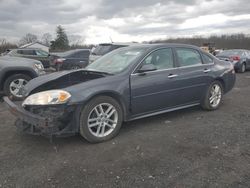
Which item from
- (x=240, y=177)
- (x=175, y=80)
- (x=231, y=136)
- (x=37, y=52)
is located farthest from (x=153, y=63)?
(x=37, y=52)

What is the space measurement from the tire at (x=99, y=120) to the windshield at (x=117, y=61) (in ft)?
2.20

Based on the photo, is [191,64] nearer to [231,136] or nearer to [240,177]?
[231,136]

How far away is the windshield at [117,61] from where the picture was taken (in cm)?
479

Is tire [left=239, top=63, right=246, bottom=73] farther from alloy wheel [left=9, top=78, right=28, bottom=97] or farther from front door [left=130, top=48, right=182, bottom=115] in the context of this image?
alloy wheel [left=9, top=78, right=28, bottom=97]

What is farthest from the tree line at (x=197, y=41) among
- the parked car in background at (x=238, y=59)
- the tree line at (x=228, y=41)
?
the parked car in background at (x=238, y=59)

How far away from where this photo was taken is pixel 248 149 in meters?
3.90

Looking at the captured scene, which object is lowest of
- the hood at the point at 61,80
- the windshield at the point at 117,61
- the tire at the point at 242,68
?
the tire at the point at 242,68

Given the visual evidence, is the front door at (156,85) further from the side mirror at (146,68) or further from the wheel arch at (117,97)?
→ the wheel arch at (117,97)

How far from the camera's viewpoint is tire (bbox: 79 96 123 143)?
400 centimetres

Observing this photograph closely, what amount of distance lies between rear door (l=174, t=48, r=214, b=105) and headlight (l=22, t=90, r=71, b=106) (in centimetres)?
239

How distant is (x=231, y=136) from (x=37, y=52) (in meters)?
16.2

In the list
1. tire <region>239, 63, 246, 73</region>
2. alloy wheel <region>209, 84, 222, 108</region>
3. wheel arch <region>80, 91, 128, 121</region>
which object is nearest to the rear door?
alloy wheel <region>209, 84, 222, 108</region>

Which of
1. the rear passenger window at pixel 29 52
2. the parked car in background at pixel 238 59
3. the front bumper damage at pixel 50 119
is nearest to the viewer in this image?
the front bumper damage at pixel 50 119

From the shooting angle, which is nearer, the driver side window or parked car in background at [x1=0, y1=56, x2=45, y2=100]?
the driver side window
